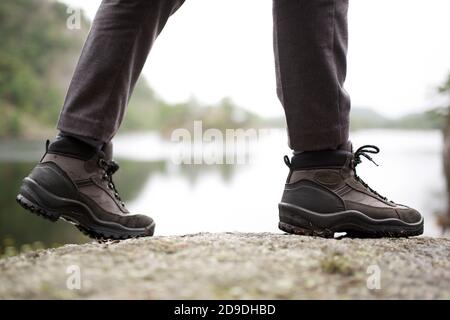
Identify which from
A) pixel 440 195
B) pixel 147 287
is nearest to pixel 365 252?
pixel 147 287

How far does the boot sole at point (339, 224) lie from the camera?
215 centimetres

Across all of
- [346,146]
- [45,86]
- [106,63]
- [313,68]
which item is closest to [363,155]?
[346,146]

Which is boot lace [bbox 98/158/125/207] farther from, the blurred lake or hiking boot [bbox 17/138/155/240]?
the blurred lake

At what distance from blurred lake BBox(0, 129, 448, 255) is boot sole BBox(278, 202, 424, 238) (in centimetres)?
934

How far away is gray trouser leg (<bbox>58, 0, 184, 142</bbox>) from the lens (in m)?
1.89

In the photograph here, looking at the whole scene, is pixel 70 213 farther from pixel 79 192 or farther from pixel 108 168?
pixel 108 168

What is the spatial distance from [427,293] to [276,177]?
47169 millimetres

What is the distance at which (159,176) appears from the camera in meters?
51.1

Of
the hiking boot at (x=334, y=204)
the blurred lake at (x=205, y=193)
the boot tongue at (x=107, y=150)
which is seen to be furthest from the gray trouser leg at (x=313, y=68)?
the blurred lake at (x=205, y=193)

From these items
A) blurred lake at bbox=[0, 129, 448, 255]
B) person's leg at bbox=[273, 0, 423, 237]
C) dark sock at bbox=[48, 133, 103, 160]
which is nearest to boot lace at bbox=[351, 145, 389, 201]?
person's leg at bbox=[273, 0, 423, 237]

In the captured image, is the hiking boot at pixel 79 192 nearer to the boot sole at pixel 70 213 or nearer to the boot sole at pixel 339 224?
the boot sole at pixel 70 213

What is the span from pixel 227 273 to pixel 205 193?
41957 mm

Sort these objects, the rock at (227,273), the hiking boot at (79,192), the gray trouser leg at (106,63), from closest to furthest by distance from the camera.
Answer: the rock at (227,273) → the gray trouser leg at (106,63) → the hiking boot at (79,192)
